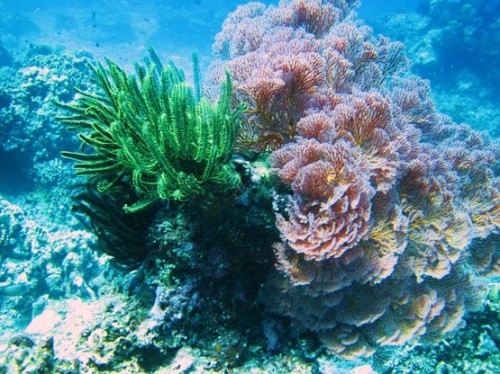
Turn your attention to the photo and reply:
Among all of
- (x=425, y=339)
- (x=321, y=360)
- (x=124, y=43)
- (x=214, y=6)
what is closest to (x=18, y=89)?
(x=321, y=360)

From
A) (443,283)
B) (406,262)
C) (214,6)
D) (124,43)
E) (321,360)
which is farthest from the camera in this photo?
(214,6)

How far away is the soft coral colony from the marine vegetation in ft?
0.05

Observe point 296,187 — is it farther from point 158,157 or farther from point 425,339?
point 425,339

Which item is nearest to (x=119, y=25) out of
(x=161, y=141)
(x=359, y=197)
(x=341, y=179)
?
(x=161, y=141)

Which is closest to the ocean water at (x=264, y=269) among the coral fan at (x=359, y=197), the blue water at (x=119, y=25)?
the coral fan at (x=359, y=197)

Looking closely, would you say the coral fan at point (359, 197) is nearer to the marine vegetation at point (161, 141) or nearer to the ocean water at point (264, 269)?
the ocean water at point (264, 269)

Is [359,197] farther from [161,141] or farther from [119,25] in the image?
[119,25]

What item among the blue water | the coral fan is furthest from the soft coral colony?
the blue water

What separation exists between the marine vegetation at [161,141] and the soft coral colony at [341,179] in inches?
0.6

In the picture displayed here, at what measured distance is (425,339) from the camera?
4.26 m

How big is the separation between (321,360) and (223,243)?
1.81 metres

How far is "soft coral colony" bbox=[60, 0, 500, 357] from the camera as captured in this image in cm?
286

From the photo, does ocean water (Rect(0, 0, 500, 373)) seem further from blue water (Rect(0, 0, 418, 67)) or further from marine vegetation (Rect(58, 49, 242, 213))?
blue water (Rect(0, 0, 418, 67))

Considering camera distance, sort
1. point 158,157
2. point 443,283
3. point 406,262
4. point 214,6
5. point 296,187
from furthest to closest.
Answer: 1. point 214,6
2. point 443,283
3. point 406,262
4. point 296,187
5. point 158,157
